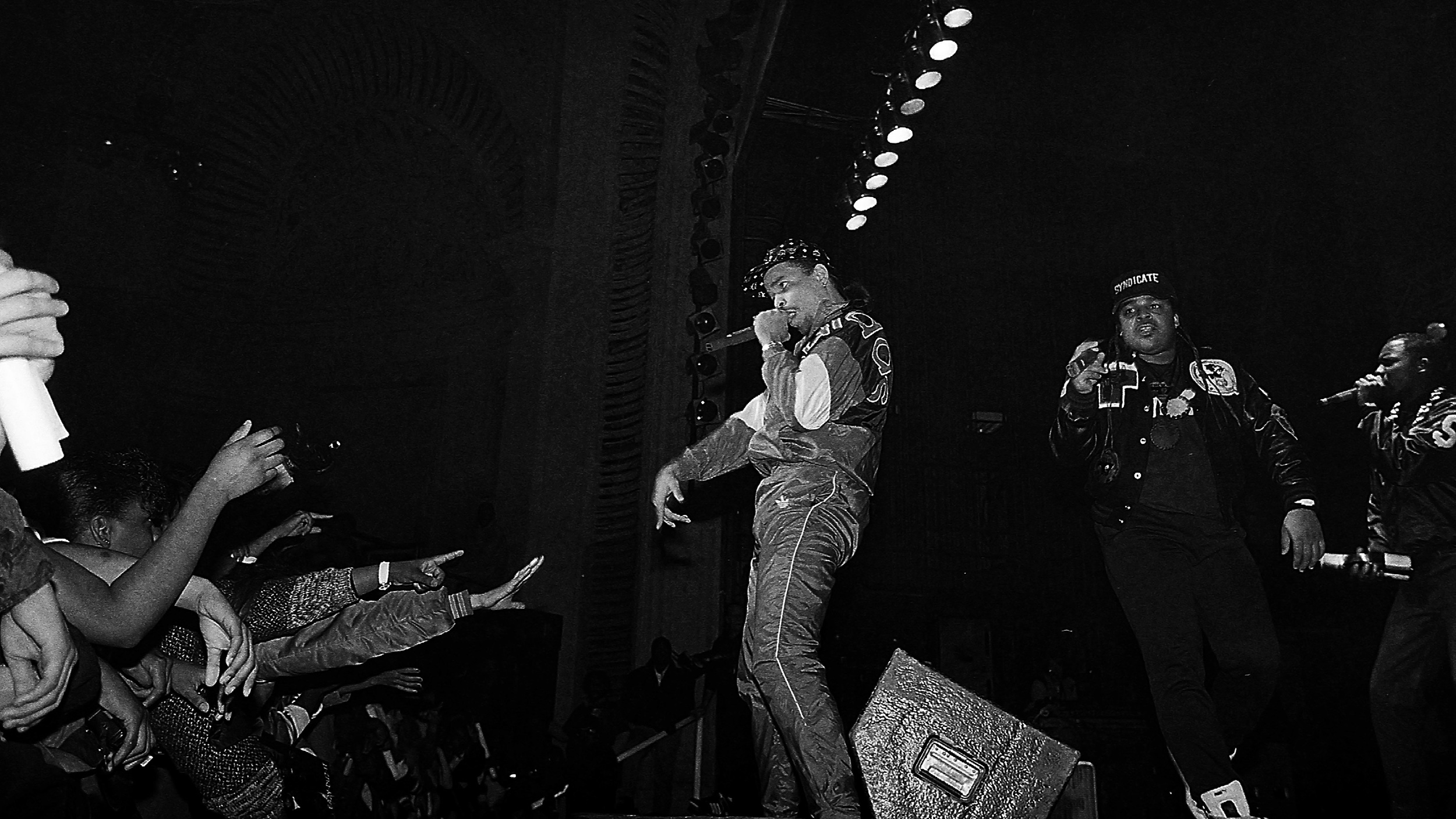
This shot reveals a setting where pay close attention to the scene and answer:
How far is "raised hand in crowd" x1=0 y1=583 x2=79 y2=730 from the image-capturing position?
1.99 metres

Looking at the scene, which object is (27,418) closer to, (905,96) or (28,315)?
(28,315)

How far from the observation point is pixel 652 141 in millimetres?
7254

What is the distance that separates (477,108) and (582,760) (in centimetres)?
513

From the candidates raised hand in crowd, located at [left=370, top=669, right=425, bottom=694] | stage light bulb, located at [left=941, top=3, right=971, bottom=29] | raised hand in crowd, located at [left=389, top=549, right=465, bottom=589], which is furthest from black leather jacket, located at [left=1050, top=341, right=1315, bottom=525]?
raised hand in crowd, located at [left=370, top=669, right=425, bottom=694]

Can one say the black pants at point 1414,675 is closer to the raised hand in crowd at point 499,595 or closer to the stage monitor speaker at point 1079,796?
the stage monitor speaker at point 1079,796

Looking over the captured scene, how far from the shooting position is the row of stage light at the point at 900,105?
199 inches

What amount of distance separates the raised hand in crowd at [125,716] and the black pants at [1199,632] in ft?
10.9

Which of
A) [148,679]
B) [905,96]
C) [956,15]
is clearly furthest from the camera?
[905,96]

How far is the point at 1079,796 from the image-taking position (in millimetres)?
2982

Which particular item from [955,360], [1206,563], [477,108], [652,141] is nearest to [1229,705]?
[1206,563]

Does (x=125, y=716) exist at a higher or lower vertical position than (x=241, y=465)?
lower

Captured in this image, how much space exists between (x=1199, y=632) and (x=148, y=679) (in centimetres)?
369

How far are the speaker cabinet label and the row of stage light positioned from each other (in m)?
3.54

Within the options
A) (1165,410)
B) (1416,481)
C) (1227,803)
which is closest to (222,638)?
(1227,803)
